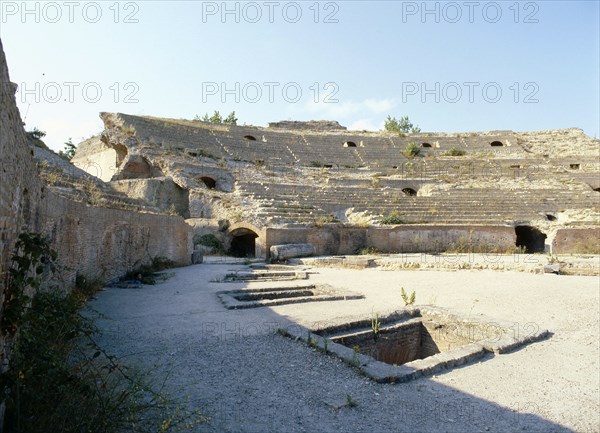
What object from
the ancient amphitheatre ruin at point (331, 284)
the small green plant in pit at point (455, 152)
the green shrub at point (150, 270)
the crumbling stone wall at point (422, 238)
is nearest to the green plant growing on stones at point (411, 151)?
the small green plant in pit at point (455, 152)

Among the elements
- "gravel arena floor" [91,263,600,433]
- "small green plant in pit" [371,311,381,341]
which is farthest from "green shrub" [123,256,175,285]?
"small green plant in pit" [371,311,381,341]

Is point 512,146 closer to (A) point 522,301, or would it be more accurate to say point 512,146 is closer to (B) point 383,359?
(A) point 522,301

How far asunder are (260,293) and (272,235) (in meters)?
6.85

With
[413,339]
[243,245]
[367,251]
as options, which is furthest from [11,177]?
[243,245]

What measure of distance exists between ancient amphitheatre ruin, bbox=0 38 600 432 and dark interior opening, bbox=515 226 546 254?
12cm

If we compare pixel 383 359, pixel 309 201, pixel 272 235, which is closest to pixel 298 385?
pixel 383 359

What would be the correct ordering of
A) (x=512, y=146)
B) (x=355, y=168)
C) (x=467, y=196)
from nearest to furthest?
(x=467, y=196) < (x=355, y=168) < (x=512, y=146)

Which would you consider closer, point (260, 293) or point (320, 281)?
point (260, 293)

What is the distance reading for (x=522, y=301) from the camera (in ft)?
26.5

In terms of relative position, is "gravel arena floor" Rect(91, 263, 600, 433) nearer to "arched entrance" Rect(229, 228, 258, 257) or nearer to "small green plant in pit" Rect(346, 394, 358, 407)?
"small green plant in pit" Rect(346, 394, 358, 407)

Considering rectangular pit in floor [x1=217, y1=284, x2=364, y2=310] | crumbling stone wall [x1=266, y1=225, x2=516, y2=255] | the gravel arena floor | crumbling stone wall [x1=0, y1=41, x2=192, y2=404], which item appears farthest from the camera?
crumbling stone wall [x1=266, y1=225, x2=516, y2=255]

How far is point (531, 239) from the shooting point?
65.3 ft

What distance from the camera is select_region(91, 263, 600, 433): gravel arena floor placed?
3.46 m

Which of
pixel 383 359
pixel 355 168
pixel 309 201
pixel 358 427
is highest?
pixel 355 168
